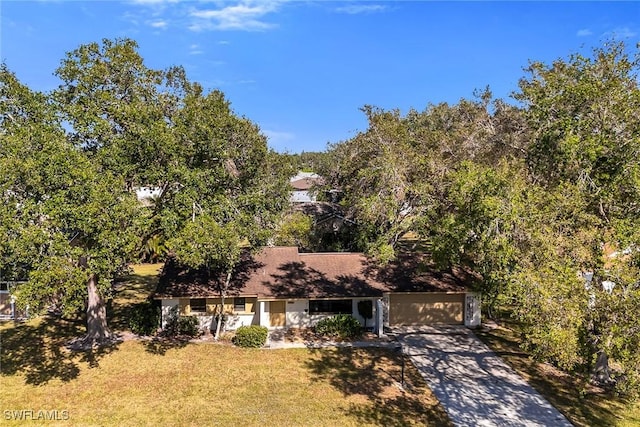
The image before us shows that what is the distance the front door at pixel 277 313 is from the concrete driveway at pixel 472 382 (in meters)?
6.21

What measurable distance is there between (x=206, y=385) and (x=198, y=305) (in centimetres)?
657

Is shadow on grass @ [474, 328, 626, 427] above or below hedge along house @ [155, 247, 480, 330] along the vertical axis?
below

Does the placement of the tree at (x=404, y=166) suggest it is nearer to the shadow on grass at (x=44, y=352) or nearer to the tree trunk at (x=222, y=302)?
the tree trunk at (x=222, y=302)

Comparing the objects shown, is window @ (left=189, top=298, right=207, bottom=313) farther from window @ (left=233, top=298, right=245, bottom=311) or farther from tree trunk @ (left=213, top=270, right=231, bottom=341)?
window @ (left=233, top=298, right=245, bottom=311)

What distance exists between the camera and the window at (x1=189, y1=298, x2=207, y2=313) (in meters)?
23.1

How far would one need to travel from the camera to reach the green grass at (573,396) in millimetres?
14992

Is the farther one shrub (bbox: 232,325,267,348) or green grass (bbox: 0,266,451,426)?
shrub (bbox: 232,325,267,348)

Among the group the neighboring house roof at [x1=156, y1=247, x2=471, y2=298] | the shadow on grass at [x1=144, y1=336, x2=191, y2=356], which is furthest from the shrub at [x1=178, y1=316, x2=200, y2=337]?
the neighboring house roof at [x1=156, y1=247, x2=471, y2=298]

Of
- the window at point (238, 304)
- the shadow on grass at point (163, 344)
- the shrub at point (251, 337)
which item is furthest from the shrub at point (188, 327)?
the shrub at point (251, 337)

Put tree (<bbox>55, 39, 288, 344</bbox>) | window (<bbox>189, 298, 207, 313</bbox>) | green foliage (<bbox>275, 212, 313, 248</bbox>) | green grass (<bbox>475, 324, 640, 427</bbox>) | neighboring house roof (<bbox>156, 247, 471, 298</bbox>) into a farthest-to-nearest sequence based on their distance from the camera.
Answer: green foliage (<bbox>275, 212, 313, 248</bbox>), window (<bbox>189, 298, 207, 313</bbox>), neighboring house roof (<bbox>156, 247, 471, 298</bbox>), tree (<bbox>55, 39, 288, 344</bbox>), green grass (<bbox>475, 324, 640, 427</bbox>)

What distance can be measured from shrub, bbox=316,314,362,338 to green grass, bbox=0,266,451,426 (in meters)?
1.65

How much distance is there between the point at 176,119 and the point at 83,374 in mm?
11482

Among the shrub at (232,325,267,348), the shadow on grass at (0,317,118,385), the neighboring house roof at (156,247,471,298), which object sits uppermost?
the neighboring house roof at (156,247,471,298)

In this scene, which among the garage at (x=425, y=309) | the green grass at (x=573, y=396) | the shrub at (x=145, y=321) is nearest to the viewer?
the green grass at (x=573, y=396)
